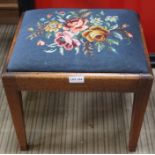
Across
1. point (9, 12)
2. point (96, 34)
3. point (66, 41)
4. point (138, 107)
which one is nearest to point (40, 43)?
point (66, 41)

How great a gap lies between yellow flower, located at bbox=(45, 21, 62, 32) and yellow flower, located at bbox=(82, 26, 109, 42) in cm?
10

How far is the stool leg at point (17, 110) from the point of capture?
1.02 m

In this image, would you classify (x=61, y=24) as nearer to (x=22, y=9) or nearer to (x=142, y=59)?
(x=142, y=59)

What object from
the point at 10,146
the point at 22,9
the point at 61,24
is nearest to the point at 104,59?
the point at 61,24

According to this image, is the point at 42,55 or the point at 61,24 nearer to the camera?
the point at 42,55

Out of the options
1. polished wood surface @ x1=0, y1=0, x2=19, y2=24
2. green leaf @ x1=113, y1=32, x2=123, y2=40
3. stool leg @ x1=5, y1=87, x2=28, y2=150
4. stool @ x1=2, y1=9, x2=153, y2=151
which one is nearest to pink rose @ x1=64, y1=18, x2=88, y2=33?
stool @ x1=2, y1=9, x2=153, y2=151

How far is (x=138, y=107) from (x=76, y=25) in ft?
1.20

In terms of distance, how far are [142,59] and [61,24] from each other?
328 millimetres

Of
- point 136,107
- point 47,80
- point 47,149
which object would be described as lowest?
point 47,149

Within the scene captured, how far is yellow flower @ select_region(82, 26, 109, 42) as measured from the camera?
1049 millimetres

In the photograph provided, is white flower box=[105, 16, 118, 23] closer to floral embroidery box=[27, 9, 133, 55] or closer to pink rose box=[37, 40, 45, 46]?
floral embroidery box=[27, 9, 133, 55]

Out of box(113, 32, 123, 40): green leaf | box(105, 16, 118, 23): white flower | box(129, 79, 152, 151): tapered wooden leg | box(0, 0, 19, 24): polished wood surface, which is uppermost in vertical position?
box(105, 16, 118, 23): white flower

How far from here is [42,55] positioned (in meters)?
0.99

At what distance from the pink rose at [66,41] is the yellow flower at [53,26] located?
33 mm
